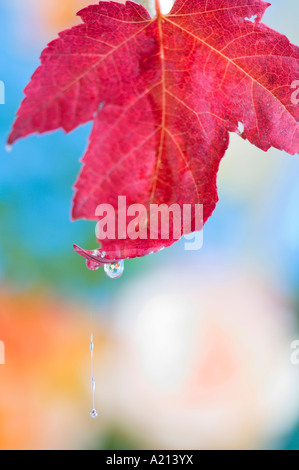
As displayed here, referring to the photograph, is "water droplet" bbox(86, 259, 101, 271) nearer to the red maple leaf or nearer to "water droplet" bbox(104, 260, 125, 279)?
the red maple leaf

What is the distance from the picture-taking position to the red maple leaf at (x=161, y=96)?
28cm

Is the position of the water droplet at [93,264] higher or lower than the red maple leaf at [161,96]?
lower

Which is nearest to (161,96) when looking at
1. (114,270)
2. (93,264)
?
(93,264)

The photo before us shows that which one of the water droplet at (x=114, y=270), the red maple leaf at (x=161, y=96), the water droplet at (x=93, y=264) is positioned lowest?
the water droplet at (x=114, y=270)

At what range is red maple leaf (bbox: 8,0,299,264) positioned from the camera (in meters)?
0.28

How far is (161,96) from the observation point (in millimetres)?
324

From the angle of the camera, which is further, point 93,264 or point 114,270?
point 114,270

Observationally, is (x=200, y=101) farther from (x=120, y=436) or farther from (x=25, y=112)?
(x=120, y=436)

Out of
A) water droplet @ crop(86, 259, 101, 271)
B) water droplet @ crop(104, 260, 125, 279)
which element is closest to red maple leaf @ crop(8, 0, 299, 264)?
water droplet @ crop(86, 259, 101, 271)

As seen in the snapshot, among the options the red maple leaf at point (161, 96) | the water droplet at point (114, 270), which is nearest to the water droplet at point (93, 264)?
the red maple leaf at point (161, 96)

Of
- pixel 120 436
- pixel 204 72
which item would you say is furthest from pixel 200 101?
pixel 120 436

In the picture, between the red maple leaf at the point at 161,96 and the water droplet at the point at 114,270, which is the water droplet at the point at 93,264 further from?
the water droplet at the point at 114,270

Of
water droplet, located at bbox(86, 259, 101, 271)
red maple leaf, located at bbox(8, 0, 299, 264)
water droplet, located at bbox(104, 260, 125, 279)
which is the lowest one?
water droplet, located at bbox(104, 260, 125, 279)

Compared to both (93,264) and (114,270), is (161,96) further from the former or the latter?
(114,270)
